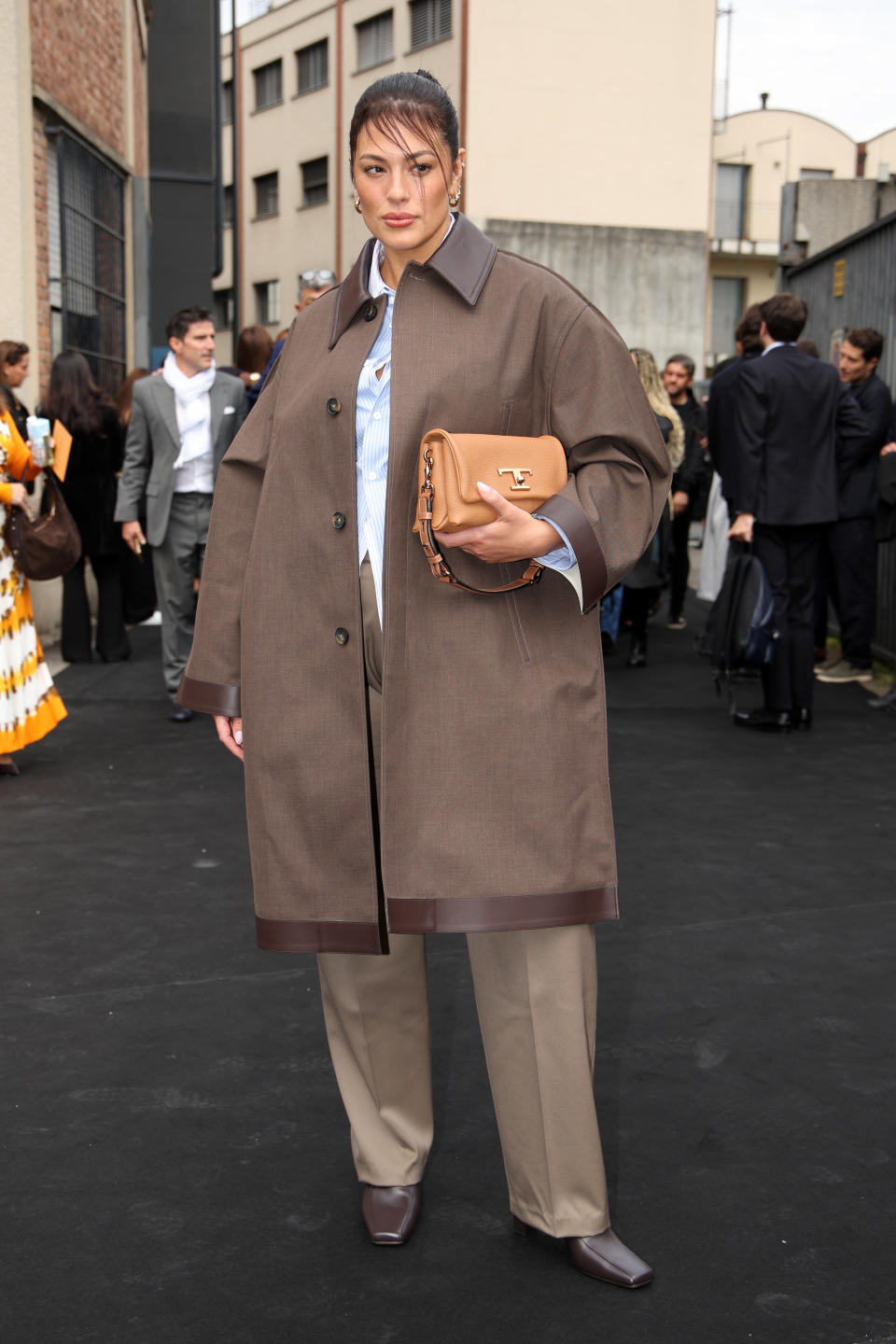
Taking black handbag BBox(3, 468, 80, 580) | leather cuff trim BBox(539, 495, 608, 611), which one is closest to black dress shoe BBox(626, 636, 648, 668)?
black handbag BBox(3, 468, 80, 580)

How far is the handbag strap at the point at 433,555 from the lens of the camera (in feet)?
7.47

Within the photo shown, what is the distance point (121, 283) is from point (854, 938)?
1158 centimetres

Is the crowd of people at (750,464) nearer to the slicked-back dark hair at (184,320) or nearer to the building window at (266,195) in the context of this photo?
the slicked-back dark hair at (184,320)

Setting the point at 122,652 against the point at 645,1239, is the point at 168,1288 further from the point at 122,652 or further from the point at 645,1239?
the point at 122,652

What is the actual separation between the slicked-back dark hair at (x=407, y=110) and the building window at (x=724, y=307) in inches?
1780

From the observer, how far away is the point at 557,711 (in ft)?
7.95

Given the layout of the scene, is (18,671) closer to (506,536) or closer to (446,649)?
(446,649)

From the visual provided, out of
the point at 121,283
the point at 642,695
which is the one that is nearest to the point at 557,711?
the point at 642,695

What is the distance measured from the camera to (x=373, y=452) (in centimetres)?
248

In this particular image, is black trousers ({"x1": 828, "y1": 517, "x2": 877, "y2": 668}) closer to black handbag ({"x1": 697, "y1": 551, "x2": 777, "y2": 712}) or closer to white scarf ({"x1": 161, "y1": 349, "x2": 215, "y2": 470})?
black handbag ({"x1": 697, "y1": 551, "x2": 777, "y2": 712})

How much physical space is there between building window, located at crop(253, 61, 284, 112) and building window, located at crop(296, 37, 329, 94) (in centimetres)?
85

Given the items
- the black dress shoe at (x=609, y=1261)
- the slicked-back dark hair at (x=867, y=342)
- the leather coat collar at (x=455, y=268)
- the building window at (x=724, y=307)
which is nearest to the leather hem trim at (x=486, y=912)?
the black dress shoe at (x=609, y=1261)

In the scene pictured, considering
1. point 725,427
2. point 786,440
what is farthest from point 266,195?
point 786,440

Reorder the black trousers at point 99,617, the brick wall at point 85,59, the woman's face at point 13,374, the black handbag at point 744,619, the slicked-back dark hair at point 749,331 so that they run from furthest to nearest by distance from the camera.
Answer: the brick wall at point 85,59, the black trousers at point 99,617, the slicked-back dark hair at point 749,331, the woman's face at point 13,374, the black handbag at point 744,619
